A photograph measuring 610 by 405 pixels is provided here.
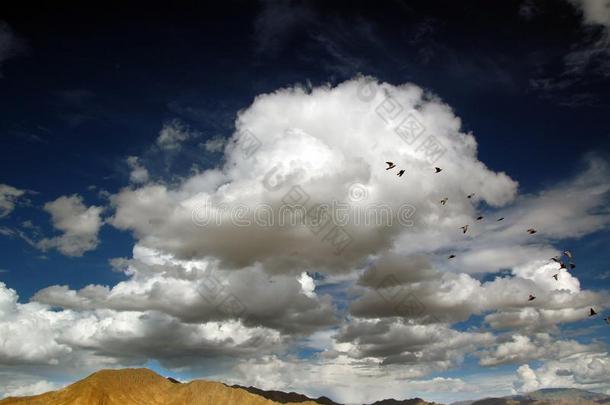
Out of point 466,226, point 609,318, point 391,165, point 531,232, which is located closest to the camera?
point 609,318

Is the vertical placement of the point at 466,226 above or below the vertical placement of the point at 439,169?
below

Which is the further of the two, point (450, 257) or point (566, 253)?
point (450, 257)

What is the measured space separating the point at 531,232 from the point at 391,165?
2392 centimetres

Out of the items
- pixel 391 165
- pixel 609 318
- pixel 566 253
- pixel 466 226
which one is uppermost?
pixel 391 165

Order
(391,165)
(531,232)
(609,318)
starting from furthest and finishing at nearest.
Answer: (531,232), (391,165), (609,318)

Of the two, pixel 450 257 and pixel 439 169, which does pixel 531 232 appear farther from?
pixel 439 169

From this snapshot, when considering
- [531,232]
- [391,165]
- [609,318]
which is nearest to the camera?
[609,318]

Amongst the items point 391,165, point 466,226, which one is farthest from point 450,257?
point 391,165

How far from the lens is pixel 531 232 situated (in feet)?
217

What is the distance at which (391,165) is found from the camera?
5688 centimetres

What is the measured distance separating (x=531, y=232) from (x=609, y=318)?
54.7ft

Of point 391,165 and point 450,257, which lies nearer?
point 391,165

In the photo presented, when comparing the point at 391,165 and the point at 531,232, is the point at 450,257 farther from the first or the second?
the point at 391,165

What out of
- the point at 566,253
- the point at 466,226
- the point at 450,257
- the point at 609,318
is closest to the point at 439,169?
the point at 466,226
